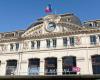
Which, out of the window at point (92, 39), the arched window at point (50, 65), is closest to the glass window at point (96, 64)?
the window at point (92, 39)

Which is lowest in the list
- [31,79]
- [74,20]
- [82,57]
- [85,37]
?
[31,79]

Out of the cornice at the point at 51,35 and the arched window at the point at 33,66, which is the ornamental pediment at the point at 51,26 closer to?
the cornice at the point at 51,35

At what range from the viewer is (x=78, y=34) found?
39.9 m

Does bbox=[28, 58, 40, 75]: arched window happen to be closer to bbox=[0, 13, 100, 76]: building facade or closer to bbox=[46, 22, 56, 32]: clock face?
bbox=[0, 13, 100, 76]: building facade

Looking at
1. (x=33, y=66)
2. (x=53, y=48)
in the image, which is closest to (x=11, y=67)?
(x=33, y=66)

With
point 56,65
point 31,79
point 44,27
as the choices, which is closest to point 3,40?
point 44,27

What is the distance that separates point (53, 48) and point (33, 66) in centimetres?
526

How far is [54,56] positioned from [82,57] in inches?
207

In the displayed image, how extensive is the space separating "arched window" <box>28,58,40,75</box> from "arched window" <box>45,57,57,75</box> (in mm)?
1746

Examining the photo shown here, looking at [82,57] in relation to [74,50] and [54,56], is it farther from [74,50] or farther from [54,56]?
[54,56]

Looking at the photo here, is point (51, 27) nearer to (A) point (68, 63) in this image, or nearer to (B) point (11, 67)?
(A) point (68, 63)

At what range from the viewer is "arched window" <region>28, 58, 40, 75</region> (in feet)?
136

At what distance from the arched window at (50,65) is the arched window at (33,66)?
1746mm

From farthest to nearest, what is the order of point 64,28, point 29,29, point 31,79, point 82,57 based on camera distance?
point 29,29, point 64,28, point 82,57, point 31,79
